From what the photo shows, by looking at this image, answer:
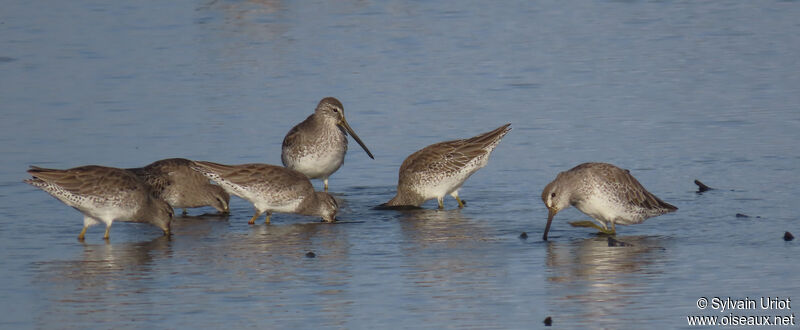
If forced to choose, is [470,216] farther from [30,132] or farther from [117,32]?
[117,32]

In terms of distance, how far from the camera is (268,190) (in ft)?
42.0

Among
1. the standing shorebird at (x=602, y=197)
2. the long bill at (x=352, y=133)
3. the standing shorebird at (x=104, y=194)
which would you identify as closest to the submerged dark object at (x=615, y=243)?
the standing shorebird at (x=602, y=197)

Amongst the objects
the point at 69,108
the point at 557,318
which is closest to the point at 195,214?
the point at 69,108

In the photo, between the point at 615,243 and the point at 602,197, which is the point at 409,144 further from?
the point at 615,243

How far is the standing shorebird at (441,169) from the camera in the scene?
1346cm

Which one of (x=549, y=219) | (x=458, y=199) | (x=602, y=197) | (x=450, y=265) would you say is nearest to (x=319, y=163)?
(x=458, y=199)

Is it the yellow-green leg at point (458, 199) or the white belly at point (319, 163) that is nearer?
the yellow-green leg at point (458, 199)

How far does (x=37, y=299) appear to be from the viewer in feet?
32.5

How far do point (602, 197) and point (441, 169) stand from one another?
2238mm

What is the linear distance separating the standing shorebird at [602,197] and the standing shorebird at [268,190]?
7.78 ft

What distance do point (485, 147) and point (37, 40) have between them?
10.6 m

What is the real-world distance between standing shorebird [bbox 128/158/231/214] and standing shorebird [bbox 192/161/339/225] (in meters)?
0.45

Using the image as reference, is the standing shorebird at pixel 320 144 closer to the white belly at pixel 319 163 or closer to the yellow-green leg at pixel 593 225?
the white belly at pixel 319 163

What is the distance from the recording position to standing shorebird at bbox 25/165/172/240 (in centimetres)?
1192
